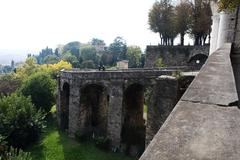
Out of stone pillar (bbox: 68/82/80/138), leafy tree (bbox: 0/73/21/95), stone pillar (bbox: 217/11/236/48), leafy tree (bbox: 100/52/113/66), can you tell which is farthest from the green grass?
leafy tree (bbox: 100/52/113/66)

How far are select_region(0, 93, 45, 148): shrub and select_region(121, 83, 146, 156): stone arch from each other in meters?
7.69

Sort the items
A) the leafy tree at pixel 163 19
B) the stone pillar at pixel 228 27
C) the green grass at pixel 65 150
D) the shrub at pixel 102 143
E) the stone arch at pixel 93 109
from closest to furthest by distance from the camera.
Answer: the stone pillar at pixel 228 27, the green grass at pixel 65 150, the shrub at pixel 102 143, the stone arch at pixel 93 109, the leafy tree at pixel 163 19

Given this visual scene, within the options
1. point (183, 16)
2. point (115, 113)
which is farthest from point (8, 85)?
point (183, 16)

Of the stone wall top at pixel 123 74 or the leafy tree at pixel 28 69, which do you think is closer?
the stone wall top at pixel 123 74

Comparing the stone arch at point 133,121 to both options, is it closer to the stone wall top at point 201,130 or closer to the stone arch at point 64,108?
the stone arch at point 64,108

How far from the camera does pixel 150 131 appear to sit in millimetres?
10539

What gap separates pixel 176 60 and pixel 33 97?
17590 millimetres

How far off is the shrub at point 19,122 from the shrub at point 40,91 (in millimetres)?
6066

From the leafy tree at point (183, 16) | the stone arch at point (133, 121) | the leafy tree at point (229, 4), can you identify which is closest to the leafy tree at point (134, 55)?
the leafy tree at point (183, 16)

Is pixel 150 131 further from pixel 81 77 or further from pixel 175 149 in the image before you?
pixel 81 77

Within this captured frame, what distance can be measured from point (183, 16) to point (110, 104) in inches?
704

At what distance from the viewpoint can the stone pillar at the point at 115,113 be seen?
24.2 meters

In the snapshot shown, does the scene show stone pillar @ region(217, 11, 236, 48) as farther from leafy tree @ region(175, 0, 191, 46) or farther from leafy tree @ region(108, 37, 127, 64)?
leafy tree @ region(108, 37, 127, 64)

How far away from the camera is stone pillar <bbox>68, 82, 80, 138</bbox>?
2628cm
